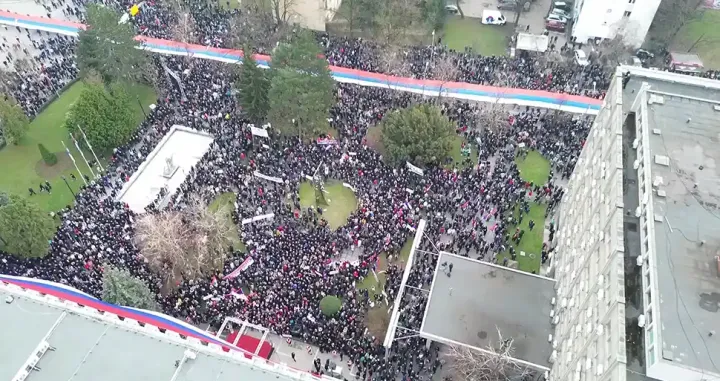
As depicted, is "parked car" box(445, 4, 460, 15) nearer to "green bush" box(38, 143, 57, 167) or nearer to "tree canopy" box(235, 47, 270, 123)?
"tree canopy" box(235, 47, 270, 123)

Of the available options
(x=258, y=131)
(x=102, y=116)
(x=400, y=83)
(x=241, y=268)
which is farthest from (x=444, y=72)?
(x=102, y=116)

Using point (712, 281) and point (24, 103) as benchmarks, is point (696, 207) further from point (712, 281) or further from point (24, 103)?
point (24, 103)

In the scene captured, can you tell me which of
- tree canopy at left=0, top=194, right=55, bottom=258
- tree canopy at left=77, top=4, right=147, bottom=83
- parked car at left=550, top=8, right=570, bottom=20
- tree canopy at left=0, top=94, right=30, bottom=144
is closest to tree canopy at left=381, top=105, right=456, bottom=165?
tree canopy at left=77, top=4, right=147, bottom=83

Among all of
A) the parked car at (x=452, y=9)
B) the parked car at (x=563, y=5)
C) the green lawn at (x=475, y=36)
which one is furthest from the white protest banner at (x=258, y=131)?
the parked car at (x=563, y=5)

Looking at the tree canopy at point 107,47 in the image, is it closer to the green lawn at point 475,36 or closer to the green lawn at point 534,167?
the green lawn at point 475,36

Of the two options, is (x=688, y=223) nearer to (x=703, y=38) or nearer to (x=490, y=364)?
(x=490, y=364)

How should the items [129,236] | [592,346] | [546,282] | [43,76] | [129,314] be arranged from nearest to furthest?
[592,346] < [129,314] < [546,282] < [129,236] < [43,76]

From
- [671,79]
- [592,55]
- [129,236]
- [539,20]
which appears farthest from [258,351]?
[539,20]
